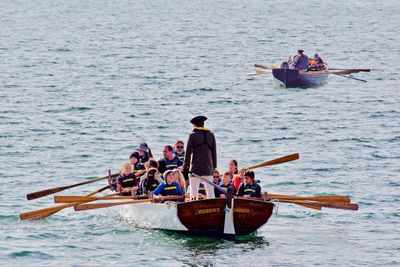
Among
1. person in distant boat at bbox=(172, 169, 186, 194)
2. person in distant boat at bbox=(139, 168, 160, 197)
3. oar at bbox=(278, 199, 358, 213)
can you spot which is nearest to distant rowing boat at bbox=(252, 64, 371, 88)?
person in distant boat at bbox=(139, 168, 160, 197)

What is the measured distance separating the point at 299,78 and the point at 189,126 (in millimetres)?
10541

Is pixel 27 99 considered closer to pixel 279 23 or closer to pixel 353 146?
pixel 353 146

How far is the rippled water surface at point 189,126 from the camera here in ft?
83.7

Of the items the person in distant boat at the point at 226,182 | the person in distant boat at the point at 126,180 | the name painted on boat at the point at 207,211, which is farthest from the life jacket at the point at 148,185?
the name painted on boat at the point at 207,211

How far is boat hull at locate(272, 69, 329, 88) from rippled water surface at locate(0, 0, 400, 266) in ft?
1.96

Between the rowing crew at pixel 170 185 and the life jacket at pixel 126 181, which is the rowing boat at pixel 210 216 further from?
the life jacket at pixel 126 181

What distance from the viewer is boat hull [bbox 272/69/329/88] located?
54281mm

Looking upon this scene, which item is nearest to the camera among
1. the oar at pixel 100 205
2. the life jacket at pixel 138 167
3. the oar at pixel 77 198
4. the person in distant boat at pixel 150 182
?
the oar at pixel 100 205

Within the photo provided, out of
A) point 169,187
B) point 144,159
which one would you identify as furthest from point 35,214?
point 144,159

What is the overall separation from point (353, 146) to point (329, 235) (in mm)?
14869

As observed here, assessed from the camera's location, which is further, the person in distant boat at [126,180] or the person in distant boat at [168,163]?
the person in distant boat at [168,163]

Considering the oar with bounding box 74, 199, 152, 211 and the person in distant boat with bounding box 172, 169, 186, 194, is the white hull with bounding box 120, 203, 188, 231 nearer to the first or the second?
the oar with bounding box 74, 199, 152, 211

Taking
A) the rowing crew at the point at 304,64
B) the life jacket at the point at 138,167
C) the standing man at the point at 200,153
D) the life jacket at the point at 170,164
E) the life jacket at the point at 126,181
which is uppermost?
the rowing crew at the point at 304,64

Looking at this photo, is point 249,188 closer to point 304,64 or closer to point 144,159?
point 144,159
